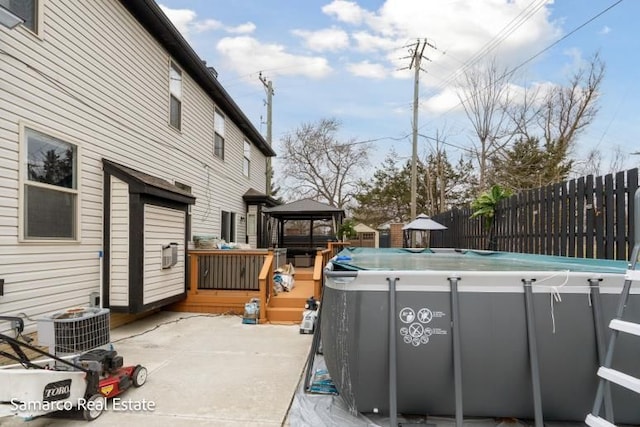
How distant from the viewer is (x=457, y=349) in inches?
89.9

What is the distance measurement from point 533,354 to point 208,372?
296cm

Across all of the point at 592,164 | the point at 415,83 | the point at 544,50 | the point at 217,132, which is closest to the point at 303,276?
the point at 217,132

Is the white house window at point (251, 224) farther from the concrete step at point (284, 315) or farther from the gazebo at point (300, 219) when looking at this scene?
the concrete step at point (284, 315)

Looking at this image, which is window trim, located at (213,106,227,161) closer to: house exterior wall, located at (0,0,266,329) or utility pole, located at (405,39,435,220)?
house exterior wall, located at (0,0,266,329)

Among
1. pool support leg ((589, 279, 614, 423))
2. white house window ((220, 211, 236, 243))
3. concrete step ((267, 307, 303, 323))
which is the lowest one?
concrete step ((267, 307, 303, 323))

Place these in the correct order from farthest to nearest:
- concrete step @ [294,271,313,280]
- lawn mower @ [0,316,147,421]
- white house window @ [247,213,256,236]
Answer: white house window @ [247,213,256,236] < concrete step @ [294,271,313,280] < lawn mower @ [0,316,147,421]

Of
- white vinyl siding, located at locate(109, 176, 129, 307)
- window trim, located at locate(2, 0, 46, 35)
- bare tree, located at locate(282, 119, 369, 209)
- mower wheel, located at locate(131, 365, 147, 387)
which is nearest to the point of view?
mower wheel, located at locate(131, 365, 147, 387)

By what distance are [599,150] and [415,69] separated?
36.7 feet

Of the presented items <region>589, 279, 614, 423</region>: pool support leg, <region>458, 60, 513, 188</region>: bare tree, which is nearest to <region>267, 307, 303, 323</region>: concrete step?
<region>589, 279, 614, 423</region>: pool support leg

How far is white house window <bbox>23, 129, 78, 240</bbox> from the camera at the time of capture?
418cm

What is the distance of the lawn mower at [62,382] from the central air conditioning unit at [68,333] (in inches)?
4.2

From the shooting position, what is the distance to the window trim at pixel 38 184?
4020mm

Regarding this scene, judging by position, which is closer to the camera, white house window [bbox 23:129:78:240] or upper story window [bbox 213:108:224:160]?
white house window [bbox 23:129:78:240]

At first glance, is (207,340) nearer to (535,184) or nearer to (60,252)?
(60,252)
